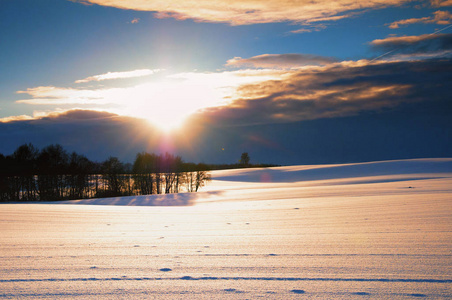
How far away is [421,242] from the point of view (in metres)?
3.02

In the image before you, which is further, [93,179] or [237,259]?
[93,179]

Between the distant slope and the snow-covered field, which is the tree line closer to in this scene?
the distant slope

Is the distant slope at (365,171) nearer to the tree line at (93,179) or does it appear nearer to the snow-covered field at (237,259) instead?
the tree line at (93,179)

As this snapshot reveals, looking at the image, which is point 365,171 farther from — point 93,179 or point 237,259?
point 237,259

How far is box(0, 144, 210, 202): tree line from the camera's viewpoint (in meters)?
23.1

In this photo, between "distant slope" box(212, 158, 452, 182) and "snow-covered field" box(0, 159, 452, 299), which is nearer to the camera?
"snow-covered field" box(0, 159, 452, 299)

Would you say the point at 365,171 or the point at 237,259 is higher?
the point at 237,259

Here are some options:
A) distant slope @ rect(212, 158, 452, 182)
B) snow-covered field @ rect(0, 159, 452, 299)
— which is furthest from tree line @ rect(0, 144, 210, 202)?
snow-covered field @ rect(0, 159, 452, 299)

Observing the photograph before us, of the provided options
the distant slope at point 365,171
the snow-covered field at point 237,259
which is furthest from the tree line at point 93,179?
the snow-covered field at point 237,259

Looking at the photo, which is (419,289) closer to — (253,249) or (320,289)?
(320,289)

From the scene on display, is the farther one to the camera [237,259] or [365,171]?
[365,171]

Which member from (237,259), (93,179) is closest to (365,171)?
(93,179)

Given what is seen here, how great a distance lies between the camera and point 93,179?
24.0 m

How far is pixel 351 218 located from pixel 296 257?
2229mm
